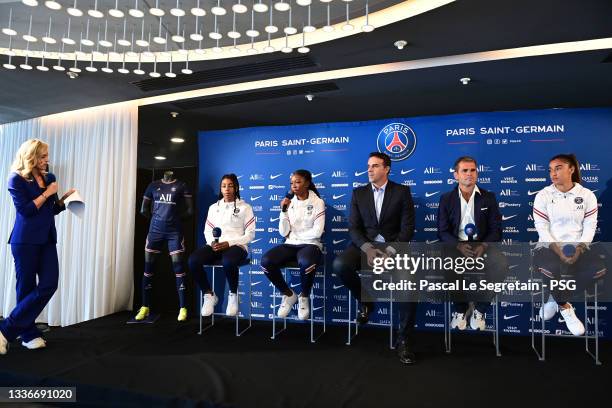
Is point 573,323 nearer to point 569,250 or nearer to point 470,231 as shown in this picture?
point 569,250

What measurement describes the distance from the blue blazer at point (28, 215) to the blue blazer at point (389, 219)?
8.44ft

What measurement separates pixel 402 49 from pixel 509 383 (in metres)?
2.68

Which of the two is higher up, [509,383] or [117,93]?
[117,93]

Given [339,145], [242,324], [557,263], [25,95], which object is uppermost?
[25,95]

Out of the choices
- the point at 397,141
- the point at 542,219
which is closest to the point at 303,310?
the point at 397,141

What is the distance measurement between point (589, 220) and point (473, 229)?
0.93 m

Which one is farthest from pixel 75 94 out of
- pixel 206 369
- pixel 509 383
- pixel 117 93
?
pixel 509 383

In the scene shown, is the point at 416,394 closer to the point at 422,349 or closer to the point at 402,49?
the point at 422,349

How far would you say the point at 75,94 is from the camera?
4.45 meters

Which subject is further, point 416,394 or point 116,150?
point 116,150

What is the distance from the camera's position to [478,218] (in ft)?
10.6

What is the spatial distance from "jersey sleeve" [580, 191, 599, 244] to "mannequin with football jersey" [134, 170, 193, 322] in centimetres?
372

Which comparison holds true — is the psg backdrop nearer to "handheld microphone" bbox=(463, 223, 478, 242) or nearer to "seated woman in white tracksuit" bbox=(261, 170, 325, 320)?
"seated woman in white tracksuit" bbox=(261, 170, 325, 320)

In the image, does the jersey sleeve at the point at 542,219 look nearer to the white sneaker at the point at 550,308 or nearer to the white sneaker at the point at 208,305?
the white sneaker at the point at 550,308
